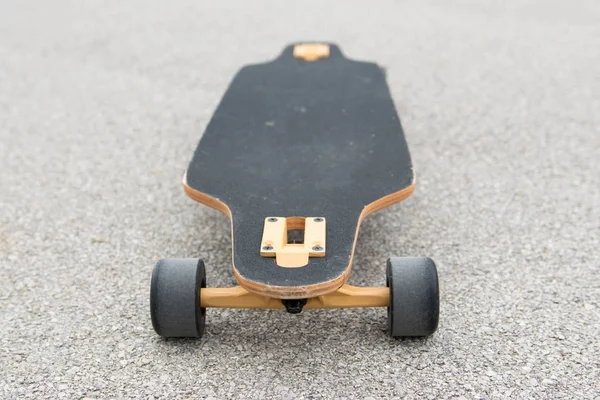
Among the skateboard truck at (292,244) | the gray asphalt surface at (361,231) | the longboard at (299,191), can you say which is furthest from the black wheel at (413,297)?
the skateboard truck at (292,244)

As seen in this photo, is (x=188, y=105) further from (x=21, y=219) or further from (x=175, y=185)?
(x=21, y=219)

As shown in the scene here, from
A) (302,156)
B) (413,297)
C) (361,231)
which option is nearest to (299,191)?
(302,156)

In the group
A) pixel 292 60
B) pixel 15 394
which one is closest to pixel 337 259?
pixel 15 394

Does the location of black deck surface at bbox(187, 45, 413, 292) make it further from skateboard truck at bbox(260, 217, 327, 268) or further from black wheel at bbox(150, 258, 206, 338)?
black wheel at bbox(150, 258, 206, 338)

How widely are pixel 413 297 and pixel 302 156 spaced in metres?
0.87

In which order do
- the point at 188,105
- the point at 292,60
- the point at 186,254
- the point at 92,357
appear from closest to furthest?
the point at 92,357 < the point at 186,254 < the point at 292,60 < the point at 188,105

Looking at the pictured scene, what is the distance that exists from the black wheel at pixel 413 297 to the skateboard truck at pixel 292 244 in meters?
0.25

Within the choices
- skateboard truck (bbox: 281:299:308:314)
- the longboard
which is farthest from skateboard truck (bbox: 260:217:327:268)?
skateboard truck (bbox: 281:299:308:314)

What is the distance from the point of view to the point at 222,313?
2.60 meters

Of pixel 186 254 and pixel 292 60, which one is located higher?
pixel 292 60

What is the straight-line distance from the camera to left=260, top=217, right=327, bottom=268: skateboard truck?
7.54 ft

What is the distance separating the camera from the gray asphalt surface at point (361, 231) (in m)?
2.33

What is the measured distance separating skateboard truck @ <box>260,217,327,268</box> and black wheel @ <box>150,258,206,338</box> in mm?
236

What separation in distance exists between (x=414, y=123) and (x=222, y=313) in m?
1.96
